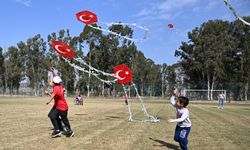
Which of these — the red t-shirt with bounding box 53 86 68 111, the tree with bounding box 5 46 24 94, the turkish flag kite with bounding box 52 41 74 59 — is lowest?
the red t-shirt with bounding box 53 86 68 111

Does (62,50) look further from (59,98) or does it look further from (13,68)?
(13,68)

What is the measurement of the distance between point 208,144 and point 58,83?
18.2 ft

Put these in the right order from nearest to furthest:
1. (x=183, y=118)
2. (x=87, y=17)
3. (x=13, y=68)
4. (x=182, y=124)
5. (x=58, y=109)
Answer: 1. (x=183, y=118)
2. (x=182, y=124)
3. (x=58, y=109)
4. (x=87, y=17)
5. (x=13, y=68)

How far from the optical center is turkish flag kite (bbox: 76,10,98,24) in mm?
18750

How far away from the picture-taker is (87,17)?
1895 centimetres

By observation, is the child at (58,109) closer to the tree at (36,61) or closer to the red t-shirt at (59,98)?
the red t-shirt at (59,98)

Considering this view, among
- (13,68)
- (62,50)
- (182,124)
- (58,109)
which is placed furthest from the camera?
(13,68)

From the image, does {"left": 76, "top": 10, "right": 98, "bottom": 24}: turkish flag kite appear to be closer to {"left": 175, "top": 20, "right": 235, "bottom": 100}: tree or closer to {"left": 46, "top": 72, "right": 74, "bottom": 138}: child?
{"left": 46, "top": 72, "right": 74, "bottom": 138}: child

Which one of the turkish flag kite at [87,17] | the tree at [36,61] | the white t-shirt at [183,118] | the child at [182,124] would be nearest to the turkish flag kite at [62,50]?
the turkish flag kite at [87,17]

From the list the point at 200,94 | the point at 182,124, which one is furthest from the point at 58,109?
the point at 200,94

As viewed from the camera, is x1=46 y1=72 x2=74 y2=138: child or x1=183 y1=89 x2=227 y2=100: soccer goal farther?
x1=183 y1=89 x2=227 y2=100: soccer goal

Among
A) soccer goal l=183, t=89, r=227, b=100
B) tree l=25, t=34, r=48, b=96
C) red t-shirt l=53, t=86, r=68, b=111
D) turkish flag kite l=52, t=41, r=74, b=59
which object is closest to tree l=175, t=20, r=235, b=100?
soccer goal l=183, t=89, r=227, b=100

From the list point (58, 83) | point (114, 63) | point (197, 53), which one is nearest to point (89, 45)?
point (114, 63)

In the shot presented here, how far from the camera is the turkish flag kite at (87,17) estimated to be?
61.5ft
